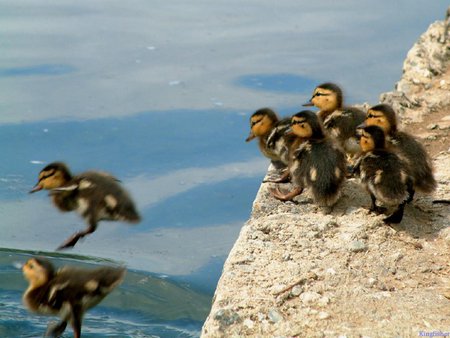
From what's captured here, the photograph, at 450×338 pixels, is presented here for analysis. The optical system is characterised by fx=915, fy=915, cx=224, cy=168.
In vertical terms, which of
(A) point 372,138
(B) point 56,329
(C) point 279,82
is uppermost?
(A) point 372,138

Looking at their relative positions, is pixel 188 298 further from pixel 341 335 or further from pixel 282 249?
pixel 341 335

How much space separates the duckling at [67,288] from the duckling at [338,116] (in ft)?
4.49

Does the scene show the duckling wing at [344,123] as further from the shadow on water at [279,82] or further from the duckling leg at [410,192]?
the shadow on water at [279,82]

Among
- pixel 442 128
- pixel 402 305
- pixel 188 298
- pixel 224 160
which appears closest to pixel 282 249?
pixel 402 305

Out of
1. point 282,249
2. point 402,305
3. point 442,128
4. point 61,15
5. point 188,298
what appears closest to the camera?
point 402,305

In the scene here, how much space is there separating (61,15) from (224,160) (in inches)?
124

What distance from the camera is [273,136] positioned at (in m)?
4.41

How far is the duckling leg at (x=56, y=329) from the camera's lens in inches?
146

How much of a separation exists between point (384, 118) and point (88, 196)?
1366mm

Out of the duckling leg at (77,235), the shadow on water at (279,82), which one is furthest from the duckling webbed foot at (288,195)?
the shadow on water at (279,82)

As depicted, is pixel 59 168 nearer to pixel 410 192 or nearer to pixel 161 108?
pixel 410 192

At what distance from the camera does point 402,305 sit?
10.0ft

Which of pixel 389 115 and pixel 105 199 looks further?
pixel 389 115

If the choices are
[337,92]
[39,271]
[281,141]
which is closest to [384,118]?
[281,141]
